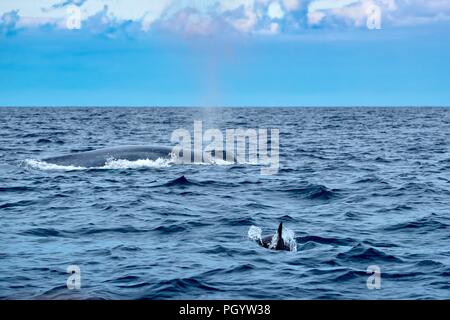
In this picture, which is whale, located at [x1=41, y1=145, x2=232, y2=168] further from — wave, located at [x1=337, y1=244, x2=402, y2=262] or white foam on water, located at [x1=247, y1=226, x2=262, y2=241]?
wave, located at [x1=337, y1=244, x2=402, y2=262]

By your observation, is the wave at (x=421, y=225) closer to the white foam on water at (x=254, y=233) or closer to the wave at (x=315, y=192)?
the white foam on water at (x=254, y=233)

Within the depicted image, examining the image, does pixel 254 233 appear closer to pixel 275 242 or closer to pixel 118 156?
pixel 275 242

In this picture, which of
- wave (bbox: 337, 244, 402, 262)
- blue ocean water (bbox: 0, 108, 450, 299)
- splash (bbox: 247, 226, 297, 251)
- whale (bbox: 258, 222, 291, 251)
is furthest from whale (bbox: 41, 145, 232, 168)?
wave (bbox: 337, 244, 402, 262)

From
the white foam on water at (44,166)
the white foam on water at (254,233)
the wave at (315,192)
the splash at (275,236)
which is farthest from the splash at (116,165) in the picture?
the splash at (275,236)

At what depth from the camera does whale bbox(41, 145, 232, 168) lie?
2751 centimetres

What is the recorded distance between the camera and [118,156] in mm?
28016

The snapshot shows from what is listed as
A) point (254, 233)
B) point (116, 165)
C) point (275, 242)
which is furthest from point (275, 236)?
point (116, 165)

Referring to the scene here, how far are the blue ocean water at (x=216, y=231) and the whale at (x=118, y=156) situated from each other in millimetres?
682

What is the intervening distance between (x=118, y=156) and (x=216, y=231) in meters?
13.9

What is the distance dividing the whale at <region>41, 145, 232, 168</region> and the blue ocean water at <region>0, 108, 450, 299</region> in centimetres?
68

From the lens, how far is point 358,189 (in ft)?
74.3

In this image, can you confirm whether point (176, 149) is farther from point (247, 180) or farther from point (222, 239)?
point (222, 239)

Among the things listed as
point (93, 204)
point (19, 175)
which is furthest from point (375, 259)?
point (19, 175)

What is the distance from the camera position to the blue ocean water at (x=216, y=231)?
404 inches
